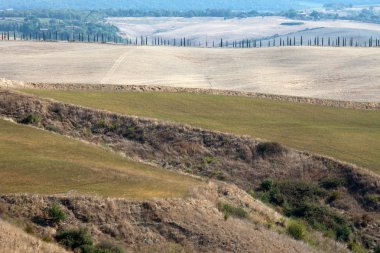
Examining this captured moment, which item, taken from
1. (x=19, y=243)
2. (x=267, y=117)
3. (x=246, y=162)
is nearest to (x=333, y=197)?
(x=246, y=162)

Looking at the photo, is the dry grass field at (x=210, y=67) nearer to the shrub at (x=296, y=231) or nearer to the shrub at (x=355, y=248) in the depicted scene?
the shrub at (x=355, y=248)

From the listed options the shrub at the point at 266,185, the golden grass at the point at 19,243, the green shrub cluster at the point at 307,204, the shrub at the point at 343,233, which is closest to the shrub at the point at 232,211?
the green shrub cluster at the point at 307,204

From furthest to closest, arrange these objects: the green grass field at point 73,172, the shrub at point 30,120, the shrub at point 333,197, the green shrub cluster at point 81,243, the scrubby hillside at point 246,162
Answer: the shrub at point 30,120 → the shrub at point 333,197 → the scrubby hillside at point 246,162 → the green grass field at point 73,172 → the green shrub cluster at point 81,243

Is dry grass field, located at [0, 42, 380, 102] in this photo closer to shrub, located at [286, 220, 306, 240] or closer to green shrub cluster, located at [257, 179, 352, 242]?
green shrub cluster, located at [257, 179, 352, 242]

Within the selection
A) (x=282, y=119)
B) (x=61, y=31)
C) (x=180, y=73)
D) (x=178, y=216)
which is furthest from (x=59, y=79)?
(x=61, y=31)

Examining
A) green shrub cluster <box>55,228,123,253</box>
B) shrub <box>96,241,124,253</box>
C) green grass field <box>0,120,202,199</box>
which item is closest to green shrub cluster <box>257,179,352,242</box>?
green grass field <box>0,120,202,199</box>

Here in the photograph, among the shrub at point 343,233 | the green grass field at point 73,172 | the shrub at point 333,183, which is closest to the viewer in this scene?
the green grass field at point 73,172

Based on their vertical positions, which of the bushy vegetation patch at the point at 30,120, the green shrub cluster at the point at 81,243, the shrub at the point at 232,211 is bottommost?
the shrub at the point at 232,211
